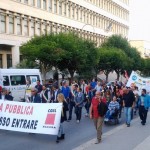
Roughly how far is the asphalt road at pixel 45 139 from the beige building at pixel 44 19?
94.2 ft

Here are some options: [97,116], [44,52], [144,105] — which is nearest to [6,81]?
[144,105]

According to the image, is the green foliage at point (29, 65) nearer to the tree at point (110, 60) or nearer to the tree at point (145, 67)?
the tree at point (110, 60)

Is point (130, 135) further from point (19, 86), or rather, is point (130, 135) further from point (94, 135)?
point (19, 86)

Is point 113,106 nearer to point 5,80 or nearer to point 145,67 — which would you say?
point 5,80

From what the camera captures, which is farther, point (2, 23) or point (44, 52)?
point (2, 23)

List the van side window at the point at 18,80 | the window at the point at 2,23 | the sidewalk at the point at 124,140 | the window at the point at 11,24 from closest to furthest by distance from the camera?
the sidewalk at the point at 124,140
the van side window at the point at 18,80
the window at the point at 2,23
the window at the point at 11,24

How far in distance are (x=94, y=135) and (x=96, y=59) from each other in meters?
32.3

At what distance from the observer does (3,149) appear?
11688 millimetres

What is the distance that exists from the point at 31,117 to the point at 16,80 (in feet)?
39.7

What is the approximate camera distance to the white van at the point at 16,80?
79.2ft

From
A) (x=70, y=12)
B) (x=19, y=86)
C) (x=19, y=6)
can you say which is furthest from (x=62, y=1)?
(x=19, y=86)

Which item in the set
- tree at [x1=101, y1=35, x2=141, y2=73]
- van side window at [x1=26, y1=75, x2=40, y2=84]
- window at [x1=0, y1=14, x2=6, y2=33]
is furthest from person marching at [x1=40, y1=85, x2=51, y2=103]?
tree at [x1=101, y1=35, x2=141, y2=73]

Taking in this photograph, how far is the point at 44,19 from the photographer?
2052 inches

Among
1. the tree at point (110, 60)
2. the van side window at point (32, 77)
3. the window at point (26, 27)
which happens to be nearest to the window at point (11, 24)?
the window at point (26, 27)
